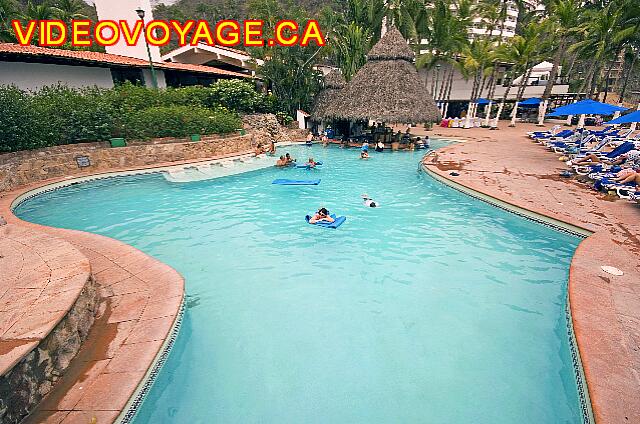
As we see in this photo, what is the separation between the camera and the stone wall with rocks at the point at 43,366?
304cm

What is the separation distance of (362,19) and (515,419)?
33880mm

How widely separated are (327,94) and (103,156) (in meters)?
17.3

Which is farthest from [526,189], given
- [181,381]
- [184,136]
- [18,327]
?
[184,136]

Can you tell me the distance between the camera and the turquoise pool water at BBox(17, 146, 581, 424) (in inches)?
165

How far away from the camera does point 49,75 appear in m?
17.8

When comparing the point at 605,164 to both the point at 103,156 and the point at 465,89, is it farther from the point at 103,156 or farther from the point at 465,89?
the point at 465,89

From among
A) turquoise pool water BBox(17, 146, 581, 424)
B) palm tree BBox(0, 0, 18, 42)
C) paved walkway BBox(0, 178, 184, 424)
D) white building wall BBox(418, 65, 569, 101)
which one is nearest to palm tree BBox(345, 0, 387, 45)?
white building wall BBox(418, 65, 569, 101)

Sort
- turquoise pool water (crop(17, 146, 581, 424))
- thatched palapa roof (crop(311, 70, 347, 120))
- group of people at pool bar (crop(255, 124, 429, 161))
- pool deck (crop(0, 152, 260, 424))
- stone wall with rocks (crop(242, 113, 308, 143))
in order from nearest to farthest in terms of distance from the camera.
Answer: pool deck (crop(0, 152, 260, 424)) < turquoise pool water (crop(17, 146, 581, 424)) < group of people at pool bar (crop(255, 124, 429, 161)) < stone wall with rocks (crop(242, 113, 308, 143)) < thatched palapa roof (crop(311, 70, 347, 120))

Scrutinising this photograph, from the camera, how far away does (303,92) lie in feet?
89.4

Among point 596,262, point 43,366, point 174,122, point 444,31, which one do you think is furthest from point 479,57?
point 43,366

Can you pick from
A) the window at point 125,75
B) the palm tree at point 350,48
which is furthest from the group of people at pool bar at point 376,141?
the window at point 125,75

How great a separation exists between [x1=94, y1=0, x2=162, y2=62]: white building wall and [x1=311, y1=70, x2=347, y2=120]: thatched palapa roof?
13656mm

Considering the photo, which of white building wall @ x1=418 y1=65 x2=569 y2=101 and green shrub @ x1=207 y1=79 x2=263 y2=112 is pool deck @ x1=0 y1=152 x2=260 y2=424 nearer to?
green shrub @ x1=207 y1=79 x2=263 y2=112

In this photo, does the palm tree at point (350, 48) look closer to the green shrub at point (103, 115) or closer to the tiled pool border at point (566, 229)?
the green shrub at point (103, 115)
